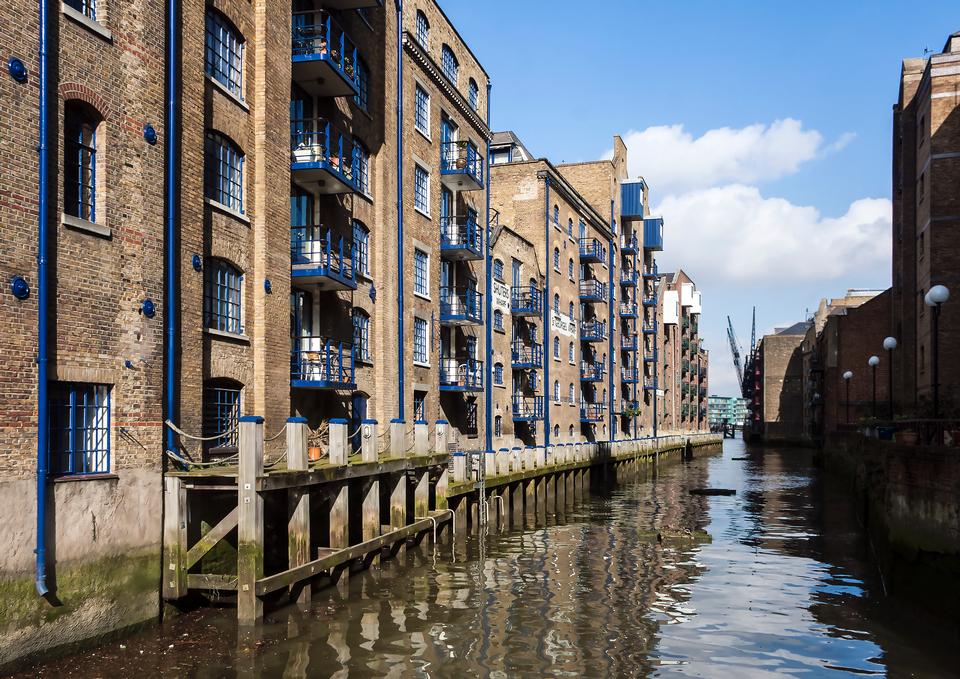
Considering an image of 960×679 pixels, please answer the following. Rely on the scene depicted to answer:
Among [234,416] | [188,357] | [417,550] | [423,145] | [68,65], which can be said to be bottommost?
[417,550]

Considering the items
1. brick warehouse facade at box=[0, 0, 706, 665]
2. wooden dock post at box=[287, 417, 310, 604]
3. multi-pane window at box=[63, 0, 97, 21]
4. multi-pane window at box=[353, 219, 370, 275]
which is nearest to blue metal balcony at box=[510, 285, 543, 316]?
brick warehouse facade at box=[0, 0, 706, 665]

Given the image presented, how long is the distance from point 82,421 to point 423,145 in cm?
1773

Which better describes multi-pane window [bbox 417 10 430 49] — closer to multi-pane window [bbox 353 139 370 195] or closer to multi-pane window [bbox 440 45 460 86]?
multi-pane window [bbox 440 45 460 86]

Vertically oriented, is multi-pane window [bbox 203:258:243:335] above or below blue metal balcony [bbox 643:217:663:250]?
below

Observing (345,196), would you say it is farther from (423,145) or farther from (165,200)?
(165,200)

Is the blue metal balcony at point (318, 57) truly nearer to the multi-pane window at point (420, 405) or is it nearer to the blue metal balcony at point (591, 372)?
the multi-pane window at point (420, 405)

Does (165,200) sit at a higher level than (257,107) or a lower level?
lower

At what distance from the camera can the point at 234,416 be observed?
635 inches

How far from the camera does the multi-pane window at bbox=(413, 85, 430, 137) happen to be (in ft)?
86.7

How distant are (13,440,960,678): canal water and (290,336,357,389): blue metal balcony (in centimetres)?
436

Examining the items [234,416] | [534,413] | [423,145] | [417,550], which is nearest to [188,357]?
[234,416]

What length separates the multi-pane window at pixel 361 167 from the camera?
22219 mm

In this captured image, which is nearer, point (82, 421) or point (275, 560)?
point (82, 421)

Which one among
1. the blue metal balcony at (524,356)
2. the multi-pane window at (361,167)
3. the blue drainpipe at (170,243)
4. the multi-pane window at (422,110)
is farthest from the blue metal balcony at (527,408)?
the blue drainpipe at (170,243)
